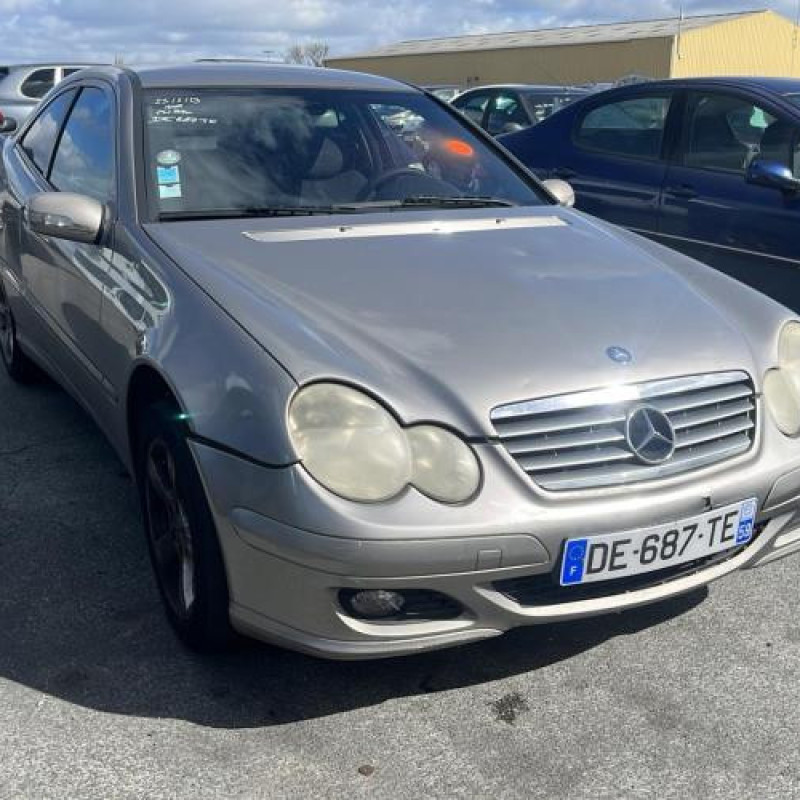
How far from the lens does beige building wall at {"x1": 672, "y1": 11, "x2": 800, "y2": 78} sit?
4862 centimetres

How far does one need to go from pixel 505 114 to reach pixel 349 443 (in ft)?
31.1

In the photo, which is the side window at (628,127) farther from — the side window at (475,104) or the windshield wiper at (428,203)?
the side window at (475,104)

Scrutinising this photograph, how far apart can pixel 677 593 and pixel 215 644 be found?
1151 mm

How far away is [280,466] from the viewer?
2.19m

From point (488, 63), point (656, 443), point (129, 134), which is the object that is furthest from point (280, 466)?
point (488, 63)

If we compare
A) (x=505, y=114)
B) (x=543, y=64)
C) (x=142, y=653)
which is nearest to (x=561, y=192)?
(x=142, y=653)

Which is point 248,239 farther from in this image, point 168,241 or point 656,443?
point 656,443

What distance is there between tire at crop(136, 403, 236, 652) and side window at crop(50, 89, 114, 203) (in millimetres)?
1015

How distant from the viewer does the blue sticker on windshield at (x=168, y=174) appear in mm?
3230

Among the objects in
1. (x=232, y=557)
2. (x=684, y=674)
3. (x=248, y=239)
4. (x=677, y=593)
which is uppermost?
(x=248, y=239)

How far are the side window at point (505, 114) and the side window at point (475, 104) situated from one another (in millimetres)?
138

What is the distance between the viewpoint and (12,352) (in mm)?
4863

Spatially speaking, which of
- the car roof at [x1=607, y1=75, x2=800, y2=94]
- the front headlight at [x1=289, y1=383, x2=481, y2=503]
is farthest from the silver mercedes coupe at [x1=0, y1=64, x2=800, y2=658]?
the car roof at [x1=607, y1=75, x2=800, y2=94]

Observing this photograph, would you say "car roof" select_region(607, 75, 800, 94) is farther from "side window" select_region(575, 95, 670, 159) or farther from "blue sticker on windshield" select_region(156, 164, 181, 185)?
"blue sticker on windshield" select_region(156, 164, 181, 185)
